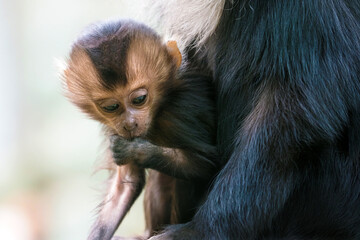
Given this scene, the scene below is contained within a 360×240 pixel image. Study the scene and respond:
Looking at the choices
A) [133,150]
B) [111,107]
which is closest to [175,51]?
[111,107]

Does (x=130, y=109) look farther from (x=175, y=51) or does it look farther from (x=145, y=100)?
(x=175, y=51)

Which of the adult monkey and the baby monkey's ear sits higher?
the baby monkey's ear

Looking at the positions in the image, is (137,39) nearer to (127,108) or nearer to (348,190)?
(127,108)

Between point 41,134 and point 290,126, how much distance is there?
14.3 feet

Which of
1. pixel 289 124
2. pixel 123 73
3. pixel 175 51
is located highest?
pixel 175 51

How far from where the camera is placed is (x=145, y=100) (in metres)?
3.17

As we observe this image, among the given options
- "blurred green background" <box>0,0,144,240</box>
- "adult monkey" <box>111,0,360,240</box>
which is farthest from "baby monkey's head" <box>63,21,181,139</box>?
"blurred green background" <box>0,0,144,240</box>

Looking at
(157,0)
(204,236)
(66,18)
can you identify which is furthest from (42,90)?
(204,236)

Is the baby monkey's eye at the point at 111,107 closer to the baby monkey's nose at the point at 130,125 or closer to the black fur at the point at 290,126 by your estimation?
the baby monkey's nose at the point at 130,125

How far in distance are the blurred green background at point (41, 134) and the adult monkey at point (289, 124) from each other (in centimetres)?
344

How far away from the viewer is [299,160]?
281cm

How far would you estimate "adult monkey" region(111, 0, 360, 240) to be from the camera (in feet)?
8.86

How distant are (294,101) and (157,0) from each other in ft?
3.42

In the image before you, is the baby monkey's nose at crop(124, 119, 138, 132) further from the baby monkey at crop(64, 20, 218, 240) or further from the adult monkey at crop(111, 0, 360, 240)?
the adult monkey at crop(111, 0, 360, 240)
